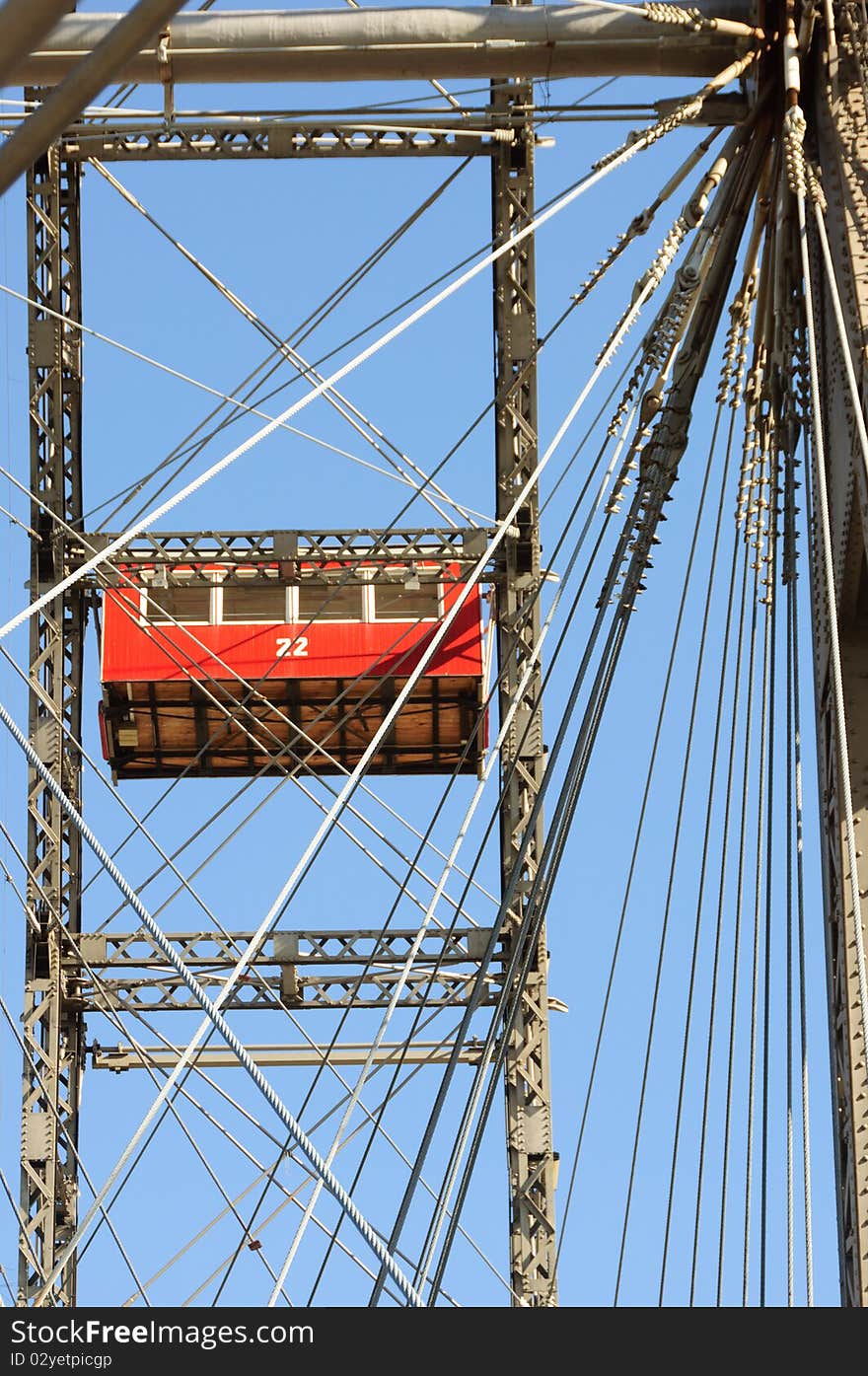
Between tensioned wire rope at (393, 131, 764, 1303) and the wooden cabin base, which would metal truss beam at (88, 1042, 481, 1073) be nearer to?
the wooden cabin base

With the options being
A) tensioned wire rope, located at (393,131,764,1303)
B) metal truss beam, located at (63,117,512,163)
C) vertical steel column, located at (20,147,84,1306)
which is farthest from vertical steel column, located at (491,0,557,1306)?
tensioned wire rope, located at (393,131,764,1303)

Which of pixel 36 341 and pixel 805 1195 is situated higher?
pixel 36 341

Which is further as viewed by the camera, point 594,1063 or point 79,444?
point 79,444

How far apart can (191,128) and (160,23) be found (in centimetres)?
1625

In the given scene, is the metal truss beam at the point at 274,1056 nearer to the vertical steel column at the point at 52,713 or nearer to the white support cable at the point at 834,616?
the vertical steel column at the point at 52,713

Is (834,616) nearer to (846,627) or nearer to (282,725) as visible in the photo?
(846,627)

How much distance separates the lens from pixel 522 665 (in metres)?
22.3

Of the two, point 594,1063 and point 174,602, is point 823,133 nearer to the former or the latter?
point 594,1063

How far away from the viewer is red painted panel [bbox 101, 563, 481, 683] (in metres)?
23.1

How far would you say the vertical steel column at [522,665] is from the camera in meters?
21.6

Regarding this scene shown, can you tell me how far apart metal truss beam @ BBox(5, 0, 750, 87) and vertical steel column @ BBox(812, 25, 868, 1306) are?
4.48 feet

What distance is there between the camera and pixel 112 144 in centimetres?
2214

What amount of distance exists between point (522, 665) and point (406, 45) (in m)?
9.10
